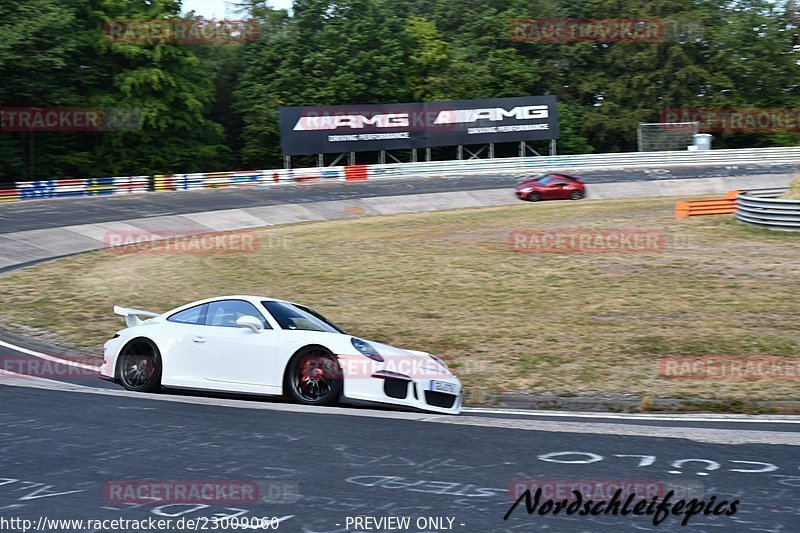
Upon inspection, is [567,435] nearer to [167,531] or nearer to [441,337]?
[167,531]

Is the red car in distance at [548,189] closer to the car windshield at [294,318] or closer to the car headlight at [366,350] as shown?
the car windshield at [294,318]

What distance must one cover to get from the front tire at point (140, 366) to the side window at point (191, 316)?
39 cm

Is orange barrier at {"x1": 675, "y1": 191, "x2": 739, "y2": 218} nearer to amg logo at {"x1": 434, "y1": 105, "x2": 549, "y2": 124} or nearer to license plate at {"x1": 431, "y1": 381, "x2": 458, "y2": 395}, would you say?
amg logo at {"x1": 434, "y1": 105, "x2": 549, "y2": 124}

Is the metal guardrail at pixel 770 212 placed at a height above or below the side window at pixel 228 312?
above

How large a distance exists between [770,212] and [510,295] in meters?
11.3

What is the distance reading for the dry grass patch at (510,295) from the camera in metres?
12.1

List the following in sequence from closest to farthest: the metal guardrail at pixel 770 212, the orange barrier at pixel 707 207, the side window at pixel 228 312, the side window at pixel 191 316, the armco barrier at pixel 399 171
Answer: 1. the side window at pixel 228 312
2. the side window at pixel 191 316
3. the metal guardrail at pixel 770 212
4. the orange barrier at pixel 707 207
5. the armco barrier at pixel 399 171

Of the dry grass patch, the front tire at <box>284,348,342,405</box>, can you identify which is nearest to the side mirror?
the front tire at <box>284,348,342,405</box>

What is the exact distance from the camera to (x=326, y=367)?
9.05 m

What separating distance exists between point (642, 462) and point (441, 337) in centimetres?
703

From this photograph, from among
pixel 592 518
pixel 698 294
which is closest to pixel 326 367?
pixel 592 518

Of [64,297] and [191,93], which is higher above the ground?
[191,93]

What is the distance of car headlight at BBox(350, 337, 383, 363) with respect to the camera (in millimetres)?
8980

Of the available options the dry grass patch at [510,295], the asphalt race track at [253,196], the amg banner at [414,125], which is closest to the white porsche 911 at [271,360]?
the dry grass patch at [510,295]
